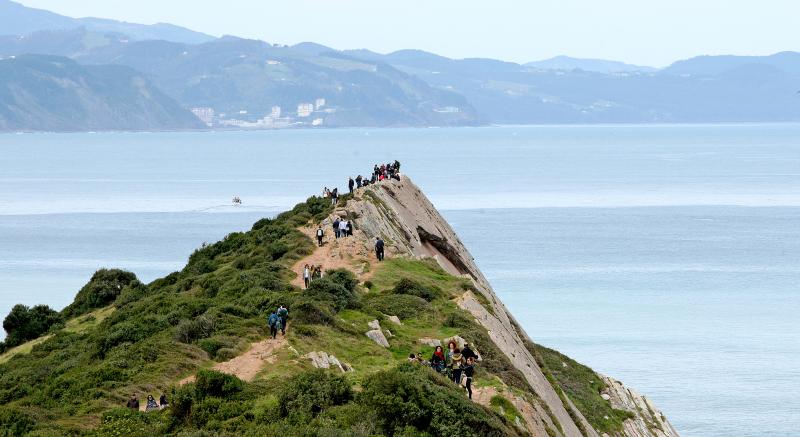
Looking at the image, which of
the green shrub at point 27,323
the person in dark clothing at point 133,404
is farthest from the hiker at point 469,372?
the green shrub at point 27,323

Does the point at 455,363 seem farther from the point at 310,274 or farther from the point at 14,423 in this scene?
the point at 310,274

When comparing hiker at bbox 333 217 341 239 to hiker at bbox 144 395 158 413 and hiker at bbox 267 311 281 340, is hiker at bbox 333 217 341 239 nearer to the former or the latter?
hiker at bbox 267 311 281 340

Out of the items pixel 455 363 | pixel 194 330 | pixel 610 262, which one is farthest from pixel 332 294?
pixel 610 262

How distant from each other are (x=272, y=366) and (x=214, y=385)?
10.7ft

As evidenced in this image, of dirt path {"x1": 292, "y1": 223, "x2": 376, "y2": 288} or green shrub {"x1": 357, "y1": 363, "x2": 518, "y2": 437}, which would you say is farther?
dirt path {"x1": 292, "y1": 223, "x2": 376, "y2": 288}

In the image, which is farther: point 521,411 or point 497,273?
point 497,273

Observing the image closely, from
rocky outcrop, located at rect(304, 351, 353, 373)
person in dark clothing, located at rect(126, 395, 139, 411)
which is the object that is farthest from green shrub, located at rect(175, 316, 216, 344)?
person in dark clothing, located at rect(126, 395, 139, 411)

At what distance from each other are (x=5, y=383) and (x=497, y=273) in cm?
7349

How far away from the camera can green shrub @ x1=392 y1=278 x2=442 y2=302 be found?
40219 mm

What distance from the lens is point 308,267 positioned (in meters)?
43.4

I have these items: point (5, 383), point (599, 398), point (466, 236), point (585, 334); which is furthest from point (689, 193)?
point (5, 383)

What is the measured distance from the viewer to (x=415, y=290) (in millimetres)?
40312

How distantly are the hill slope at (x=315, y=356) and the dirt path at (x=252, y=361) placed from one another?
0.08 m

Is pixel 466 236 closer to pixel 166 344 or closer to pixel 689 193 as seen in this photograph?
pixel 689 193
